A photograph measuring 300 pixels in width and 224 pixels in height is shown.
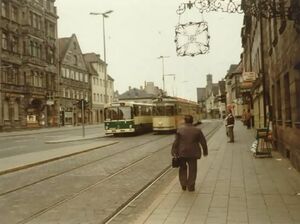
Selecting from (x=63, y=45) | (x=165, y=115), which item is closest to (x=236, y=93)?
(x=63, y=45)

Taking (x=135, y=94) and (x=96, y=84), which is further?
(x=135, y=94)

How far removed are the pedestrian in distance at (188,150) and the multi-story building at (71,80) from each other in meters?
65.8

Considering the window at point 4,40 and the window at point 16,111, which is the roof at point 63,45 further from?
the window at point 16,111

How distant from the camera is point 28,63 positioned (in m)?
65.8

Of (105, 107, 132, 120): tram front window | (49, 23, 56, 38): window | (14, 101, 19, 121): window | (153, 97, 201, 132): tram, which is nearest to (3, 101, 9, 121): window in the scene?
(14, 101, 19, 121): window

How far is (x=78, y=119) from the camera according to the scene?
283 feet

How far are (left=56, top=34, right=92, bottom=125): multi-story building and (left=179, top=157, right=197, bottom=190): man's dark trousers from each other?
6581 cm

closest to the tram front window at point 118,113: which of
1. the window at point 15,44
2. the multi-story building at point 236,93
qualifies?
the multi-story building at point 236,93

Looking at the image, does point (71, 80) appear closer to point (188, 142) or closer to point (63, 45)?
point (63, 45)

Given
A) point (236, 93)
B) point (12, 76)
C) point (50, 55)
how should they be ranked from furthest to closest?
point (236, 93)
point (50, 55)
point (12, 76)

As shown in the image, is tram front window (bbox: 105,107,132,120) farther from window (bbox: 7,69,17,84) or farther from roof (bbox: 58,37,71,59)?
roof (bbox: 58,37,71,59)

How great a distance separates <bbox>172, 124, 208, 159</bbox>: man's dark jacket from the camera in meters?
11.1

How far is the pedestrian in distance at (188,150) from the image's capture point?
11094mm

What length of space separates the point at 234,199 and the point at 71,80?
76815 mm
